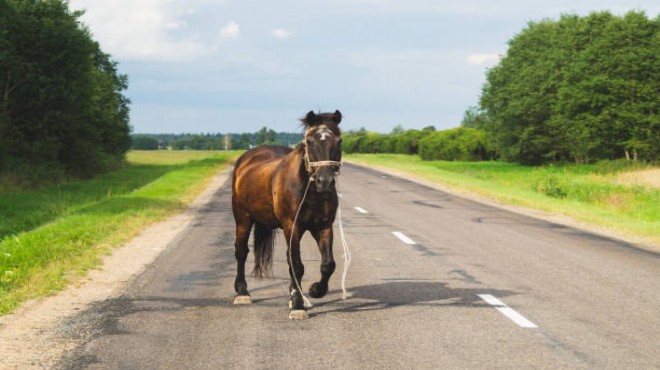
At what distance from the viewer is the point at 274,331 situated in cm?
657

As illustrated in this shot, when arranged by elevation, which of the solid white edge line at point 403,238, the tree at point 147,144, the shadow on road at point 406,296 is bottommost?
the tree at point 147,144

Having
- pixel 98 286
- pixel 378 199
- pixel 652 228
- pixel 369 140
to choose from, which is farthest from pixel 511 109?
pixel 369 140

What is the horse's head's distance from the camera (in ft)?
21.4

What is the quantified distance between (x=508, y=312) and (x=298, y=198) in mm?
2512

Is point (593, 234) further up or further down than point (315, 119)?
further down

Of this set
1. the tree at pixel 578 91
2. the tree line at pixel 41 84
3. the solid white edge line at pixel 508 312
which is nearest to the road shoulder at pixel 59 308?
the solid white edge line at pixel 508 312

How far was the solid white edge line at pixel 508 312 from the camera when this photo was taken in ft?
22.3

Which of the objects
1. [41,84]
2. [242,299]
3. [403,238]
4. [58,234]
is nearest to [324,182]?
[242,299]

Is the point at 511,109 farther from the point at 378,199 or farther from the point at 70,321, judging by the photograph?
the point at 70,321

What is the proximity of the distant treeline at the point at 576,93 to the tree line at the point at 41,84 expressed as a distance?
3416 centimetres

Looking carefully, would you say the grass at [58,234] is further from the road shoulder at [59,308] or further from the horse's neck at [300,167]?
the horse's neck at [300,167]

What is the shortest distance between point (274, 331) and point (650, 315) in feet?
12.8

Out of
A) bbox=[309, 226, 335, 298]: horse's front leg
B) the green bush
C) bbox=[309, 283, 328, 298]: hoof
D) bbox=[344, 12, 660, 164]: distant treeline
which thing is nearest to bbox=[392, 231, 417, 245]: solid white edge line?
bbox=[309, 283, 328, 298]: hoof

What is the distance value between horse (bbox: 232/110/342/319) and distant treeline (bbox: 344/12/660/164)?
44.3 metres
